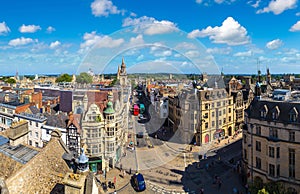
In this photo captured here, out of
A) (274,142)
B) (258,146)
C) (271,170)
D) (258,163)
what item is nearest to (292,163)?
(271,170)

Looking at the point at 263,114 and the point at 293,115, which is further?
the point at 263,114

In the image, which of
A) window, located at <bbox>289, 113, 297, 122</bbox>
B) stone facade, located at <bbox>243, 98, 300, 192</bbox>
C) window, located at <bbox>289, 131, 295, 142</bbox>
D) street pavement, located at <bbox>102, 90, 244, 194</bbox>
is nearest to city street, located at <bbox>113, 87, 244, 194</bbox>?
street pavement, located at <bbox>102, 90, 244, 194</bbox>

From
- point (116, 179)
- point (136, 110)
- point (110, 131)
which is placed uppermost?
point (136, 110)

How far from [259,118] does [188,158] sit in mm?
13821

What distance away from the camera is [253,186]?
73.5 ft

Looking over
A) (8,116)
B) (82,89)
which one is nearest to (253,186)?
(82,89)

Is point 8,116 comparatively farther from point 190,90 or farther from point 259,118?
point 259,118

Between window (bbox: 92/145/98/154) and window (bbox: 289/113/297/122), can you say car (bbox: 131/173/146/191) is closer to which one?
window (bbox: 92/145/98/154)

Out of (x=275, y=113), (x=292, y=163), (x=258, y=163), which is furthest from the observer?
(x=258, y=163)

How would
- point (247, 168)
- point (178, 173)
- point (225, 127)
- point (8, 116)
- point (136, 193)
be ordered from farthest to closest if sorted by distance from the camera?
point (225, 127) → point (8, 116) → point (178, 173) → point (247, 168) → point (136, 193)

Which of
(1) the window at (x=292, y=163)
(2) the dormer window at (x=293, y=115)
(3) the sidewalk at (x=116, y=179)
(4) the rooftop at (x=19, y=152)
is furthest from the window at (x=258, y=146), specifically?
(4) the rooftop at (x=19, y=152)

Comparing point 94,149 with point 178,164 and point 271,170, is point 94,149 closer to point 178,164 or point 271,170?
point 178,164

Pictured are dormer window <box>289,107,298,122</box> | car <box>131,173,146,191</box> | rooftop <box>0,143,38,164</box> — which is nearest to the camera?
rooftop <box>0,143,38,164</box>

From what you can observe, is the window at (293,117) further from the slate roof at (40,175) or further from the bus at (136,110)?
the slate roof at (40,175)
